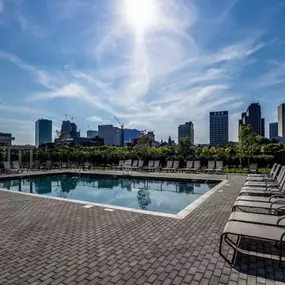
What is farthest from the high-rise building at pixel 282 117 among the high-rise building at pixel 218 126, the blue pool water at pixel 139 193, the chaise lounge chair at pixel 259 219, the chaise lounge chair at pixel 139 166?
the chaise lounge chair at pixel 259 219

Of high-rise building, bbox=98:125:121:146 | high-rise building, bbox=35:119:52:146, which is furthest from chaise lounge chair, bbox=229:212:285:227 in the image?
high-rise building, bbox=98:125:121:146

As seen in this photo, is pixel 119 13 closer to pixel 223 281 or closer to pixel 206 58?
pixel 206 58

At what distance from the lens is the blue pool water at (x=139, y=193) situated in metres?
8.36

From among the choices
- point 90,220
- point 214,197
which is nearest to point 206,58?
point 214,197

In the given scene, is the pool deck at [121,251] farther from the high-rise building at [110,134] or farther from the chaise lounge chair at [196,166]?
the high-rise building at [110,134]

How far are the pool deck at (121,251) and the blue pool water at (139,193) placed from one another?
9.44ft

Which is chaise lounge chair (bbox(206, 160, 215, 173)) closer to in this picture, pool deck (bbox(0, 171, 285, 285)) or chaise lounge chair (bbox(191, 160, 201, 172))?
chaise lounge chair (bbox(191, 160, 201, 172))

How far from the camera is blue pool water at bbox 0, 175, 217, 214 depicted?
8.36 meters

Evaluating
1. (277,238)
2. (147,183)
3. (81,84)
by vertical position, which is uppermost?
(81,84)

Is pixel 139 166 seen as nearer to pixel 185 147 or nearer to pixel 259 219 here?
pixel 185 147

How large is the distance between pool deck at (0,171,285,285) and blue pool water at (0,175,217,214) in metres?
2.88

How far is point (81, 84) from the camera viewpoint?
47.6ft

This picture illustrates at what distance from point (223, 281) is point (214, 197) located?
500cm

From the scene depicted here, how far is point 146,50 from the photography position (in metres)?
9.72
